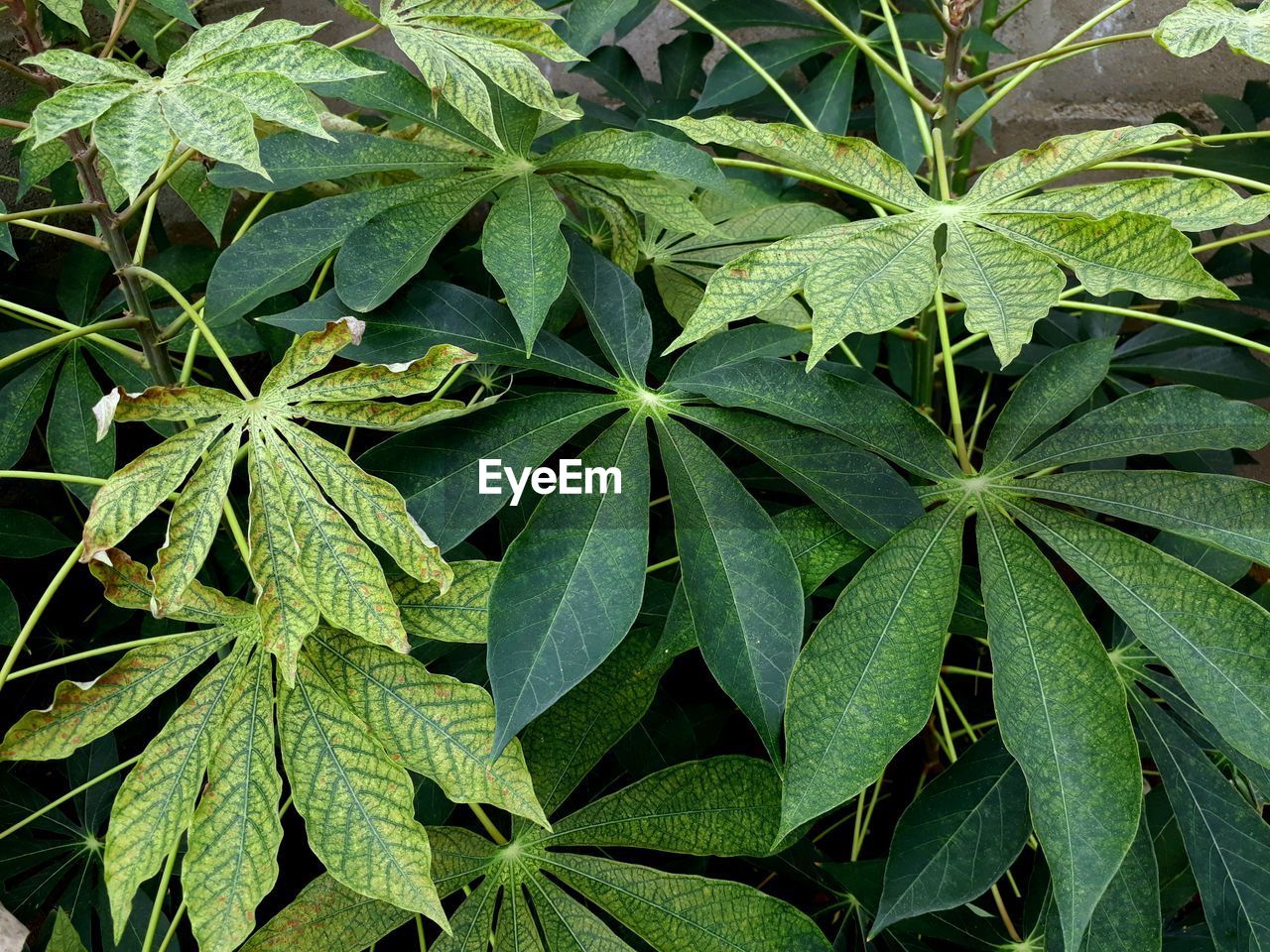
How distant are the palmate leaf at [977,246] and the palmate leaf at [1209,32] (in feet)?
0.22

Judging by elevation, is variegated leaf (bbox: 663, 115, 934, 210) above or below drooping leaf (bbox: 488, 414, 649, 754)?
above

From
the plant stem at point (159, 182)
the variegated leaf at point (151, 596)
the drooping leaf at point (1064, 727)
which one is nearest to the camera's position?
the drooping leaf at point (1064, 727)

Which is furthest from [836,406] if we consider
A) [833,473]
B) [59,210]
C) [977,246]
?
[59,210]

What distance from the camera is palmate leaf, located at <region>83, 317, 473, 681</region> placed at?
73 cm

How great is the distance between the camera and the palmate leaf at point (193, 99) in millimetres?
713

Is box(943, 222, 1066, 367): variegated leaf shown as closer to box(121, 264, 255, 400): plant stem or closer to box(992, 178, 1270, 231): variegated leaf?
box(992, 178, 1270, 231): variegated leaf

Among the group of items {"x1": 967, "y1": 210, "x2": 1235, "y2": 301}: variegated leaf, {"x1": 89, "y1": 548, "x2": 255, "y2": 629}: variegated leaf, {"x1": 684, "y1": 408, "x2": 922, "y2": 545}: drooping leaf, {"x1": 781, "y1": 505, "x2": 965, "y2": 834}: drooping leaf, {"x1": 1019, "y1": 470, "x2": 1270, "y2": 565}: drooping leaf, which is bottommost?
{"x1": 89, "y1": 548, "x2": 255, "y2": 629}: variegated leaf

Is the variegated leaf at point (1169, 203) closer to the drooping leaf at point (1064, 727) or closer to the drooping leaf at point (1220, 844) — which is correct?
the drooping leaf at point (1064, 727)

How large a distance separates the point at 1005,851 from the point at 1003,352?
39cm

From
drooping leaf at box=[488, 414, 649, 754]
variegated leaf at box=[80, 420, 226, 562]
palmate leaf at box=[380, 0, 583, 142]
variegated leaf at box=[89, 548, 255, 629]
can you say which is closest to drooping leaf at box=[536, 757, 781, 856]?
drooping leaf at box=[488, 414, 649, 754]

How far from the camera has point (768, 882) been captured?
1.30m

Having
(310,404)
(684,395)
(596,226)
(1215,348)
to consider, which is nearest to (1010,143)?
(1215,348)
